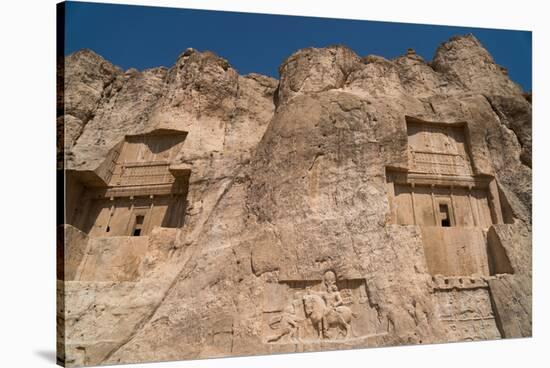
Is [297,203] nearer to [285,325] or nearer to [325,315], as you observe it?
[325,315]

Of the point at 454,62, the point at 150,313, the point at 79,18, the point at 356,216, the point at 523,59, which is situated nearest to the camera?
the point at 79,18

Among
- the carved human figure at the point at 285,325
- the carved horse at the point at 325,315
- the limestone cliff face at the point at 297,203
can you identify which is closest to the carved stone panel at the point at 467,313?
the limestone cliff face at the point at 297,203

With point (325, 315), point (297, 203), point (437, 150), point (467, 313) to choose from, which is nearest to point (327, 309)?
point (325, 315)

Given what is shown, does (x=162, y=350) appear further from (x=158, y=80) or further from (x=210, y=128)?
(x=158, y=80)

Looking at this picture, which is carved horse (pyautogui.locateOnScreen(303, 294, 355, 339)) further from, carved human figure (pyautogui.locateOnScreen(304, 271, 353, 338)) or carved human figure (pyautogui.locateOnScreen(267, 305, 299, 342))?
carved human figure (pyautogui.locateOnScreen(267, 305, 299, 342))

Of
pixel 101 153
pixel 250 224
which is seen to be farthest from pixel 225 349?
pixel 101 153

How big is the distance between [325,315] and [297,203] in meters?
2.77

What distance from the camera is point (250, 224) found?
1470 cm

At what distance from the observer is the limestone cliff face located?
43.2 feet

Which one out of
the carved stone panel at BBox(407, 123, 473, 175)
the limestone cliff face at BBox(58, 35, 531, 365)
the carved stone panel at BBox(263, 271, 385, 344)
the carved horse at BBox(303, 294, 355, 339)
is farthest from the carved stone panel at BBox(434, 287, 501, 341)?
the carved stone panel at BBox(407, 123, 473, 175)

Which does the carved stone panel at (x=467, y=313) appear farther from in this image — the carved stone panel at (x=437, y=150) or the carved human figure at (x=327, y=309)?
the carved stone panel at (x=437, y=150)

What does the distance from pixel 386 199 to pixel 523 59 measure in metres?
5.17

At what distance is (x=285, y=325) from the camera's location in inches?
521

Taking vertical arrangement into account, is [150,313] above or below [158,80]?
below
